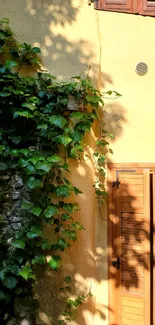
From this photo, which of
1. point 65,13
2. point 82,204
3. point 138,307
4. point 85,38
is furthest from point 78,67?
point 138,307

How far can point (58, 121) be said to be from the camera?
2.61m

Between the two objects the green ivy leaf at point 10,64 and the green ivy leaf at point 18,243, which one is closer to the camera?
the green ivy leaf at point 18,243

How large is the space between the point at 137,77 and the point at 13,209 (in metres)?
1.64

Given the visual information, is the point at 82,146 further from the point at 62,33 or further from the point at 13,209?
the point at 62,33

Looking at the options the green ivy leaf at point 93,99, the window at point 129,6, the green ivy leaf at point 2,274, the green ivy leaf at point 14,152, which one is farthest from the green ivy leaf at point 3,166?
the window at point 129,6

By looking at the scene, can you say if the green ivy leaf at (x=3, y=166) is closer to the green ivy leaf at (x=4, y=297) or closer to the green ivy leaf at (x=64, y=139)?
the green ivy leaf at (x=64, y=139)

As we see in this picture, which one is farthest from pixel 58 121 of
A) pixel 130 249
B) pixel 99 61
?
pixel 130 249

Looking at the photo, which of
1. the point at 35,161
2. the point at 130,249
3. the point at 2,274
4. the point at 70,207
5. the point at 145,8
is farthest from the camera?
the point at 145,8

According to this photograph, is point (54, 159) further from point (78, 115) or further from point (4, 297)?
point (4, 297)

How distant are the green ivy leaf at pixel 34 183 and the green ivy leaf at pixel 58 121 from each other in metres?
0.48

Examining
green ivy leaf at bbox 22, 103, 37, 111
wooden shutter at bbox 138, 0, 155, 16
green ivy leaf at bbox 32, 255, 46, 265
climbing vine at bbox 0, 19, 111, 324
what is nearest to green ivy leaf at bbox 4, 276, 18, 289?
climbing vine at bbox 0, 19, 111, 324

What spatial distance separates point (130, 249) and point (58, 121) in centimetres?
127

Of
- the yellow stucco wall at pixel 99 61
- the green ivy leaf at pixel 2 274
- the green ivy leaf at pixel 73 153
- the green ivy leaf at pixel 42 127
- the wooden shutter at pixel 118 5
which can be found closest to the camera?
the green ivy leaf at pixel 2 274

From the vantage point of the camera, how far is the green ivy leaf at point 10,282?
2438mm
